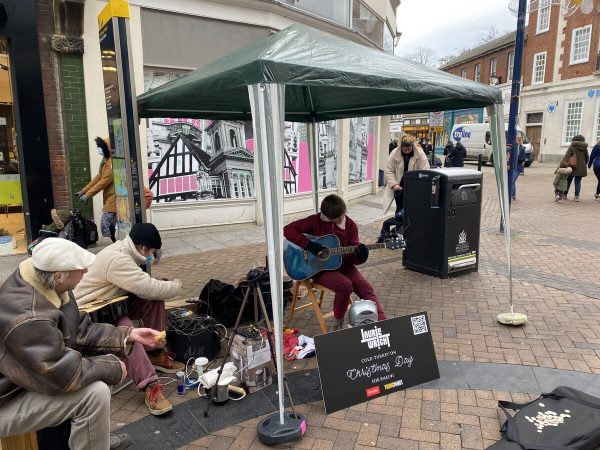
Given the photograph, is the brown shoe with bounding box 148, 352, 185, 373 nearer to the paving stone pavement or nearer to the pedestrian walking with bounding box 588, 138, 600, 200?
the paving stone pavement

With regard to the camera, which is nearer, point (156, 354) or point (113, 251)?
point (113, 251)

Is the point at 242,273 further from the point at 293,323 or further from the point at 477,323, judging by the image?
the point at 477,323

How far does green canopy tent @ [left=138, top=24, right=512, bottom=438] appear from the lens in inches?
104

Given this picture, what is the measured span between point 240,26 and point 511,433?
25.0 feet

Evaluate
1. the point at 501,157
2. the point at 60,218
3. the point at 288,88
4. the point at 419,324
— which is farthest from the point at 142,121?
the point at 419,324

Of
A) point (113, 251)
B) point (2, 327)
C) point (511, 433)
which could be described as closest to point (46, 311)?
point (2, 327)

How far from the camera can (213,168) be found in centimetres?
828

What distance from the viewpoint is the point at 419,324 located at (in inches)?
129

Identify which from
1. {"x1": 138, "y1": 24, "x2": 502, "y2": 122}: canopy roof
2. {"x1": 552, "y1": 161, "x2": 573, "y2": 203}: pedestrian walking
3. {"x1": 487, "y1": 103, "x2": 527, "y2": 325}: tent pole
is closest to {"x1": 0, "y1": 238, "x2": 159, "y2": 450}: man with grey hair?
{"x1": 138, "y1": 24, "x2": 502, "y2": 122}: canopy roof

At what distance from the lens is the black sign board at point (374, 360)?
9.57 feet

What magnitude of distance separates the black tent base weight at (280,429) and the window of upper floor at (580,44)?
1136 inches

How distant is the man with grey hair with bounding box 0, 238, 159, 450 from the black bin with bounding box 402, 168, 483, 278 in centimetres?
416

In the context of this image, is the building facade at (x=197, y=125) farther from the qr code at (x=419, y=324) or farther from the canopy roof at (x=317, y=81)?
the qr code at (x=419, y=324)

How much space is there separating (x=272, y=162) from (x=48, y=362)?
150 cm
